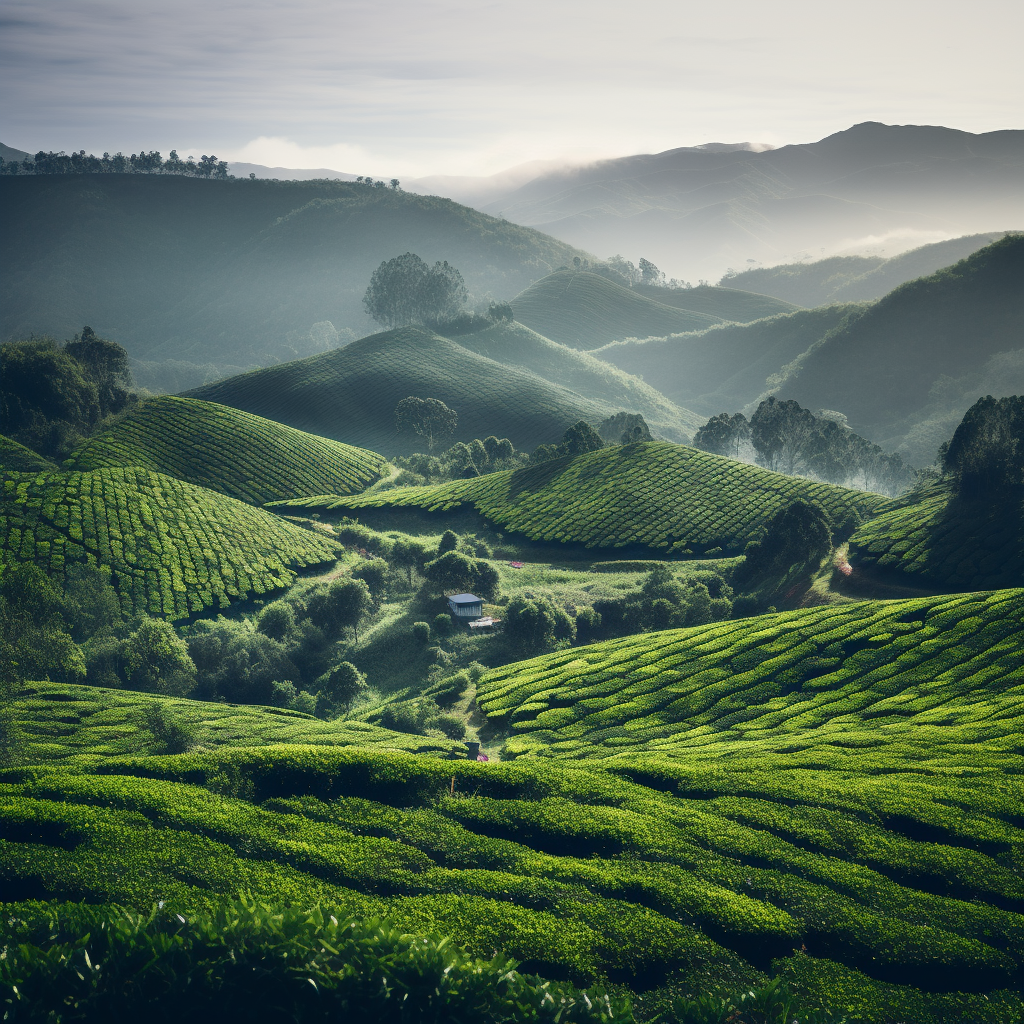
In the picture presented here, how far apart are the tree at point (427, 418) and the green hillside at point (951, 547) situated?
81727mm

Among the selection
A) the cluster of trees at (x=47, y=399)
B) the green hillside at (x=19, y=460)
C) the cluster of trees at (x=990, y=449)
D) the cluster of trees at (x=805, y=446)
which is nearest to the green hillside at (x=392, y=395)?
the cluster of trees at (x=805, y=446)

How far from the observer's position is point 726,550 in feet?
268

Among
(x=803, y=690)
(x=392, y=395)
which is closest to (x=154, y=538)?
(x=803, y=690)

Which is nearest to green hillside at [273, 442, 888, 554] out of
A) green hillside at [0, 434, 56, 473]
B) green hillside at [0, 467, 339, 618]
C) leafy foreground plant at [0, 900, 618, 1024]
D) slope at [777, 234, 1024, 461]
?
green hillside at [0, 467, 339, 618]

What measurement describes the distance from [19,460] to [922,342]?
19658 cm

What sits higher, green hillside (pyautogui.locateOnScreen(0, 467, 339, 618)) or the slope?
the slope

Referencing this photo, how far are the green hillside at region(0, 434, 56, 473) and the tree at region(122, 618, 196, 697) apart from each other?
3995cm

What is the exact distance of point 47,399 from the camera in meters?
112

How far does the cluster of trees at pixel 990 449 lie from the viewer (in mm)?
69812

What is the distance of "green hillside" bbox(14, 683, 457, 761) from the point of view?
3638cm

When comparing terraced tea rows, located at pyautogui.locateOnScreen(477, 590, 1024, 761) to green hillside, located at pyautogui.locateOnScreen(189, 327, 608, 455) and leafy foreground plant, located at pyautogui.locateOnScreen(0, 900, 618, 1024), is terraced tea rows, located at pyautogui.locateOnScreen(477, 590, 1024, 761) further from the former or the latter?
green hillside, located at pyautogui.locateOnScreen(189, 327, 608, 455)

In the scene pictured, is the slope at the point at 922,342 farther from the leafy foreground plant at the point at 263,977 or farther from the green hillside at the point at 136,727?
the leafy foreground plant at the point at 263,977

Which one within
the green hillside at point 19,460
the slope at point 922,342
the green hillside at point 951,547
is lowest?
the green hillside at point 951,547

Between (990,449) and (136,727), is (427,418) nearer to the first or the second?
(990,449)
